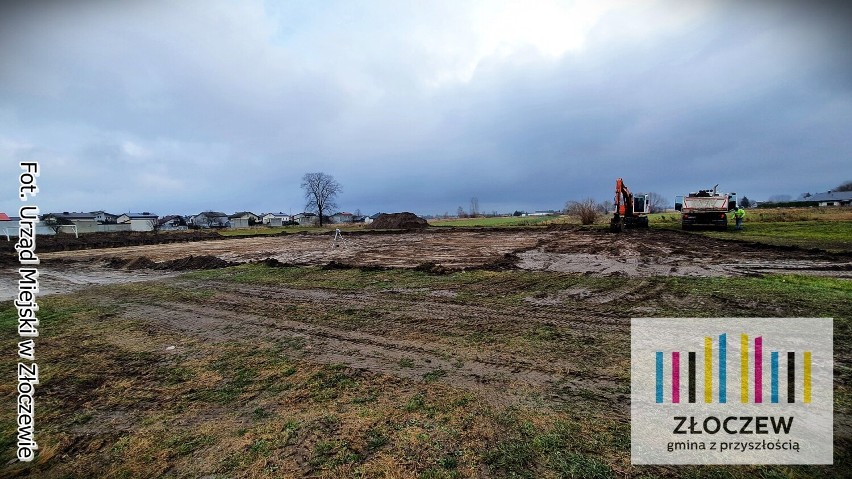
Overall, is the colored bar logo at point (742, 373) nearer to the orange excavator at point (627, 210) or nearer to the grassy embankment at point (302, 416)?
the grassy embankment at point (302, 416)

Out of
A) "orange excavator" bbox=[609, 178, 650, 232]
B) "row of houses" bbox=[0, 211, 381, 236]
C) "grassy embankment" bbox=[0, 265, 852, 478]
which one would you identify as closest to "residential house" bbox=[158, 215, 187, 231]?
"row of houses" bbox=[0, 211, 381, 236]

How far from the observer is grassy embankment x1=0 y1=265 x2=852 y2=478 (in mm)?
2791

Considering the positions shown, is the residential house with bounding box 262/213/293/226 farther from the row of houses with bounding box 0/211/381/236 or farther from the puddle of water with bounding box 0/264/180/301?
the puddle of water with bounding box 0/264/180/301

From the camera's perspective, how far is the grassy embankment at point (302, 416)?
2.79 metres

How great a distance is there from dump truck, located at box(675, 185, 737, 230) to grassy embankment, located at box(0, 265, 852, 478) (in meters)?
22.6

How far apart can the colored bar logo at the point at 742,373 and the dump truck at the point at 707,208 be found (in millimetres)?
26053

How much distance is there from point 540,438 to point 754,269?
11748mm

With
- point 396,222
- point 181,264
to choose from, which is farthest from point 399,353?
point 396,222

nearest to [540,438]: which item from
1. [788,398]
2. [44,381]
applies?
[788,398]

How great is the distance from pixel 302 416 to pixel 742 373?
4.82 m

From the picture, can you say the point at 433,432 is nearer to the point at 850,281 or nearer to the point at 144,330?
the point at 144,330

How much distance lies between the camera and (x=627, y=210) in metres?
28.7

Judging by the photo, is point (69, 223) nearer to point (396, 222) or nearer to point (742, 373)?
point (396, 222)

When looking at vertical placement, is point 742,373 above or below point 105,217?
below
